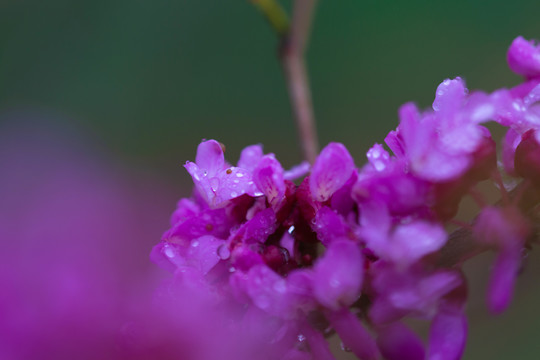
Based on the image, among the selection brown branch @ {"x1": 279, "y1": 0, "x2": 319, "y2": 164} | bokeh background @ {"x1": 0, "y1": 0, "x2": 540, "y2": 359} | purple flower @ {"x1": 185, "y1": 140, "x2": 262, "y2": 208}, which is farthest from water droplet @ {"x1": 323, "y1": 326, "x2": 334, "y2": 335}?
bokeh background @ {"x1": 0, "y1": 0, "x2": 540, "y2": 359}

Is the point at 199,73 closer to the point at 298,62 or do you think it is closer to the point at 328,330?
the point at 298,62

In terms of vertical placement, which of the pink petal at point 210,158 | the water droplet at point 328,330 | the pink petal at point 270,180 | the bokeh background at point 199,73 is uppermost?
the bokeh background at point 199,73

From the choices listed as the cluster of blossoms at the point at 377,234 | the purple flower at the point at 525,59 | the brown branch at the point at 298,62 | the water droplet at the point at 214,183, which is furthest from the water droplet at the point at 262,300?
the brown branch at the point at 298,62

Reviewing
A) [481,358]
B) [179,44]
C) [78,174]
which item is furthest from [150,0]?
[481,358]

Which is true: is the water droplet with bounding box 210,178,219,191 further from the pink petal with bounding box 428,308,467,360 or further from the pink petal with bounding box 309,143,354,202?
the pink petal with bounding box 428,308,467,360

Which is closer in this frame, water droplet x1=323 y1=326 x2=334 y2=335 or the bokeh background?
water droplet x1=323 y1=326 x2=334 y2=335

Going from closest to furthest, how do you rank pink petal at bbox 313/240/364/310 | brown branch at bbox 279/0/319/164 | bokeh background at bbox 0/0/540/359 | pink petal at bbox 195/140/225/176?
pink petal at bbox 313/240/364/310 → pink petal at bbox 195/140/225/176 → brown branch at bbox 279/0/319/164 → bokeh background at bbox 0/0/540/359

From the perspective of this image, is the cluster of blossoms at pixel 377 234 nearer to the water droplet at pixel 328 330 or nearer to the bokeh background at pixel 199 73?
the water droplet at pixel 328 330
